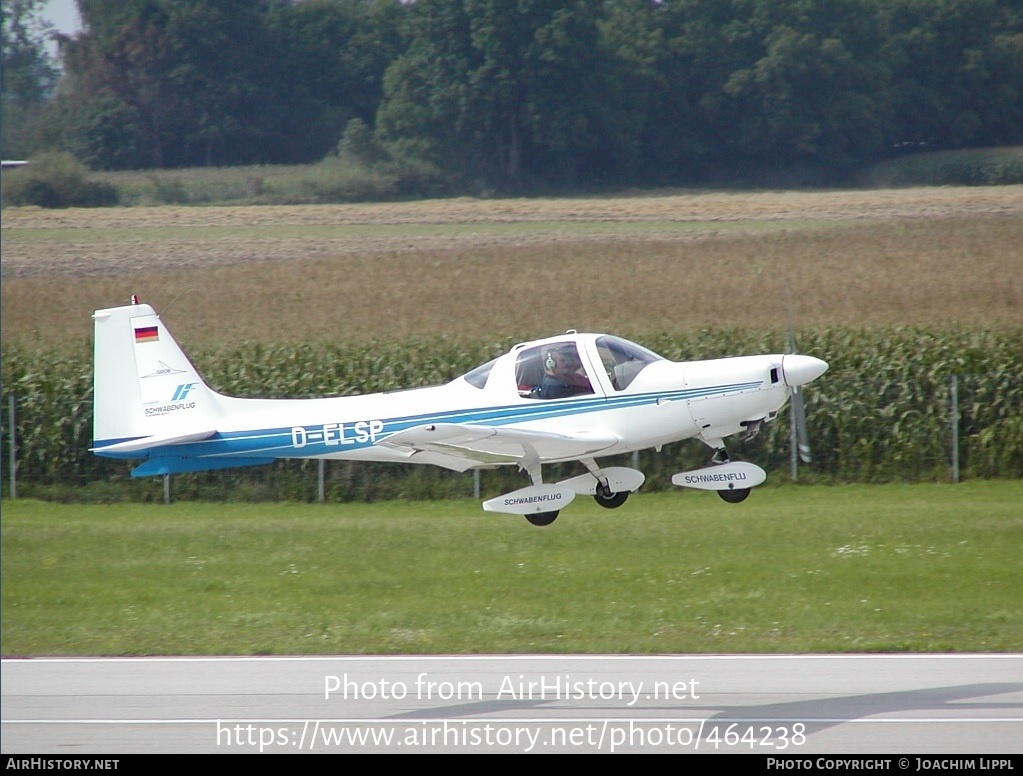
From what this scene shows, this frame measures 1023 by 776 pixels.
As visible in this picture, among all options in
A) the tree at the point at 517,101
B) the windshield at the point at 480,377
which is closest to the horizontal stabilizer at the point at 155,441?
the windshield at the point at 480,377

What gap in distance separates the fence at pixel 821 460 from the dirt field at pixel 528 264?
348 centimetres

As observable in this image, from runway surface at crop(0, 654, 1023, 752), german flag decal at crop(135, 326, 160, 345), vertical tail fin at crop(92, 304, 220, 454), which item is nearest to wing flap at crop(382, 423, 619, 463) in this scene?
vertical tail fin at crop(92, 304, 220, 454)

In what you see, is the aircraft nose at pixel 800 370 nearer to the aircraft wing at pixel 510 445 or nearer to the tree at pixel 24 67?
the aircraft wing at pixel 510 445

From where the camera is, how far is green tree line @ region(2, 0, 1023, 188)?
38.2 m

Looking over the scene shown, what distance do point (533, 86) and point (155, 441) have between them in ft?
96.7

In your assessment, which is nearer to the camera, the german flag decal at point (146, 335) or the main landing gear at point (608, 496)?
the main landing gear at point (608, 496)

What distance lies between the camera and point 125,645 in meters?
17.0

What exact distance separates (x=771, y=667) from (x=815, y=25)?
28.9 metres

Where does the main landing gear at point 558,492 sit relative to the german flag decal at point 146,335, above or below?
below

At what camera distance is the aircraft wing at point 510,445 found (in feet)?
38.1

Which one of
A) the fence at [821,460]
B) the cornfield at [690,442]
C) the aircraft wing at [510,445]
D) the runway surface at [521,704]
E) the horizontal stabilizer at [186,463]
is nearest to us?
the aircraft wing at [510,445]

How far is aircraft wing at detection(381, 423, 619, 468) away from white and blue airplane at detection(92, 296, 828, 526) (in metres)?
0.02

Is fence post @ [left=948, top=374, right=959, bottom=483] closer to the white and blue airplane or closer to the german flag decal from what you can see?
the white and blue airplane

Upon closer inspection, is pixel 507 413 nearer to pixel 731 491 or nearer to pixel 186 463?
pixel 731 491
